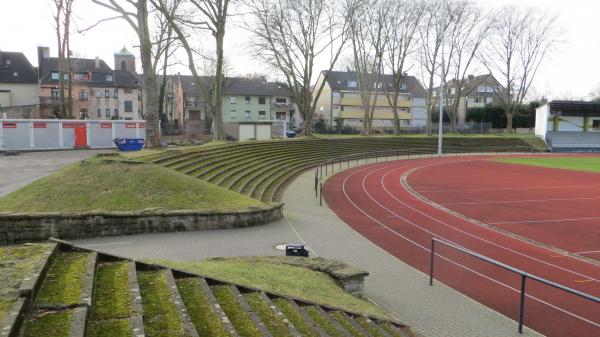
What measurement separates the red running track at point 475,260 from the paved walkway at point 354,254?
0.59 meters

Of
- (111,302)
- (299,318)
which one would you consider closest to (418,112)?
(299,318)

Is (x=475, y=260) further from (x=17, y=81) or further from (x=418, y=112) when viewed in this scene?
(x=418, y=112)

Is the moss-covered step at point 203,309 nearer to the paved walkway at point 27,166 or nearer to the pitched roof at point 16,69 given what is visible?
the paved walkway at point 27,166

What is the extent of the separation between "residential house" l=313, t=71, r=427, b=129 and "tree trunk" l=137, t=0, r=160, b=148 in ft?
183

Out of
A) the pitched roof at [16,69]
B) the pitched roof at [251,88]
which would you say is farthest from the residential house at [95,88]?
the pitched roof at [251,88]

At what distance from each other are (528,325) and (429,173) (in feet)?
87.1

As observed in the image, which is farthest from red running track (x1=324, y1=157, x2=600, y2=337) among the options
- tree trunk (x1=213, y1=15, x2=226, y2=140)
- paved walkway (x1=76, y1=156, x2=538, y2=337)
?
tree trunk (x1=213, y1=15, x2=226, y2=140)

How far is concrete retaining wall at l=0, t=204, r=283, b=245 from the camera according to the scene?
1182cm

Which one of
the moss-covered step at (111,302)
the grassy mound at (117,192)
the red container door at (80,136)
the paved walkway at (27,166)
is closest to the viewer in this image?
the moss-covered step at (111,302)

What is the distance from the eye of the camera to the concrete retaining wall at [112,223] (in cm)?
1182

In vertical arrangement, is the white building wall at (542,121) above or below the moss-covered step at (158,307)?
above

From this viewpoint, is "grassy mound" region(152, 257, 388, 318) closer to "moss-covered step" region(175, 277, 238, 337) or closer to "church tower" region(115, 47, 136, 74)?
"moss-covered step" region(175, 277, 238, 337)

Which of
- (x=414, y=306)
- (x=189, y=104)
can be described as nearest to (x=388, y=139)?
(x=189, y=104)

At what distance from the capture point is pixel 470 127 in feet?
246
